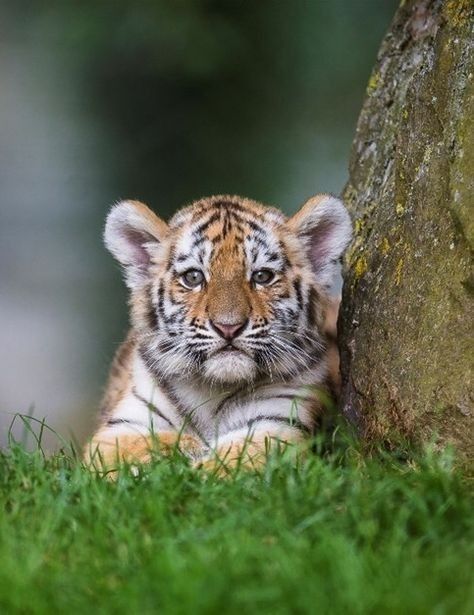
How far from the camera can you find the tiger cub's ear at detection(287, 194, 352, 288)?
611cm

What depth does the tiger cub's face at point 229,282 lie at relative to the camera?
18.7ft

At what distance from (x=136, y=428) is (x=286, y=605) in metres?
2.61

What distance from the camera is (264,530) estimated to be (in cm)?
403

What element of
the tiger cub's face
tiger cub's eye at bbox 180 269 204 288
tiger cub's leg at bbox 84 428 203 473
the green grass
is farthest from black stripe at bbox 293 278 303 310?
the green grass

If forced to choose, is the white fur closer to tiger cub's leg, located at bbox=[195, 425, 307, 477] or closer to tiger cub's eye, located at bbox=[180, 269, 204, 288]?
tiger cub's eye, located at bbox=[180, 269, 204, 288]

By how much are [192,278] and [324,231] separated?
0.69 m

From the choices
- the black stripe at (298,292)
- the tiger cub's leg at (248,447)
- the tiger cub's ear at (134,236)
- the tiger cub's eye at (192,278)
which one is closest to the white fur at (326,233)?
the black stripe at (298,292)

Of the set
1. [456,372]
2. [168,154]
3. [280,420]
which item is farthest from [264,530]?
[168,154]

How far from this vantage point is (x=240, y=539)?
12.8 ft

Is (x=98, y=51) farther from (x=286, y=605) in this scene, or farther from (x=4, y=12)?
(x=286, y=605)

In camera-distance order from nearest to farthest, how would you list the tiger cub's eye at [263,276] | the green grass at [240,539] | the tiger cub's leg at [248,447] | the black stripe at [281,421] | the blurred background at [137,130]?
1. the green grass at [240,539]
2. the tiger cub's leg at [248,447]
3. the black stripe at [281,421]
4. the tiger cub's eye at [263,276]
5. the blurred background at [137,130]

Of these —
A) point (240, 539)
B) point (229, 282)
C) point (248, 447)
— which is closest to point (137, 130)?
point (229, 282)

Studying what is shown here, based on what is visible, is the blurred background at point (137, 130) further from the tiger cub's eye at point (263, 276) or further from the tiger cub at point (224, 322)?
the tiger cub's eye at point (263, 276)

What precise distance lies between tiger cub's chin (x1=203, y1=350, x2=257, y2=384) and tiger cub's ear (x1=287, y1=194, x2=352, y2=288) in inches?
28.3
